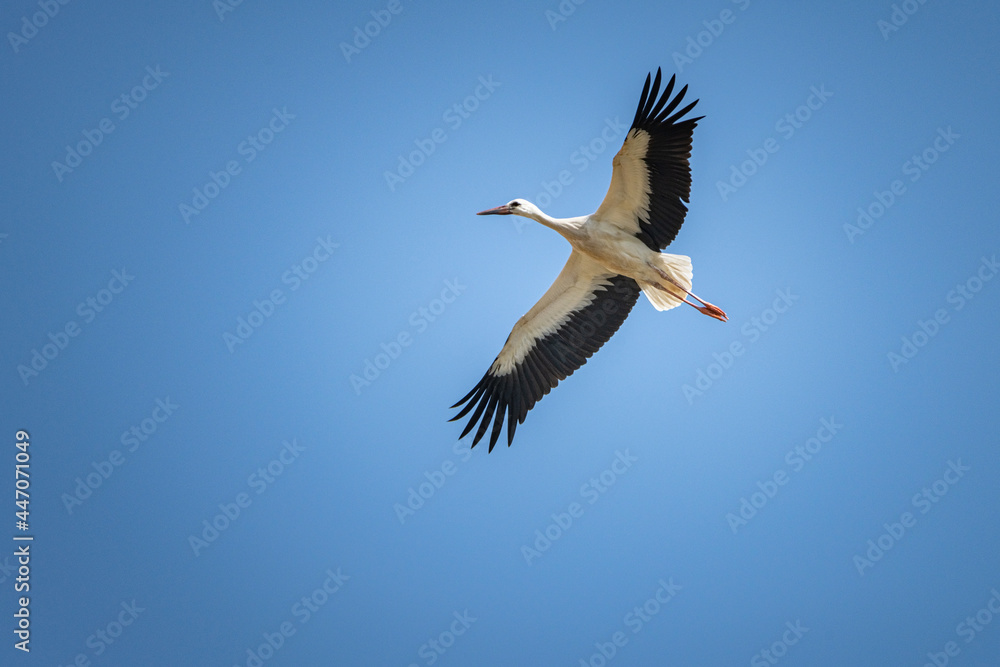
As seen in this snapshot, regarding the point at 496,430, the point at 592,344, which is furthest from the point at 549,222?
the point at 496,430

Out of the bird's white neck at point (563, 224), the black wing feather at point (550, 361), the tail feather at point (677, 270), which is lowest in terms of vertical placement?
the black wing feather at point (550, 361)

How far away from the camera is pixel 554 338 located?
919 cm

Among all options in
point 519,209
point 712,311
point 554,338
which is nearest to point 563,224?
point 519,209

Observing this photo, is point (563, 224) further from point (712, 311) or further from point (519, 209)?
point (712, 311)

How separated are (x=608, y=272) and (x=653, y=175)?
1178mm

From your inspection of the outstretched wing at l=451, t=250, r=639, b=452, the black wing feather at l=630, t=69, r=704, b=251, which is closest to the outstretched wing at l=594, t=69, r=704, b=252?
the black wing feather at l=630, t=69, r=704, b=251

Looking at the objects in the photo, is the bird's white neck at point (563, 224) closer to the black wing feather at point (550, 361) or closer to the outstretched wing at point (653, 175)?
the outstretched wing at point (653, 175)

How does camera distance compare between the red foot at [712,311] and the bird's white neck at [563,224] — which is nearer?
the bird's white neck at [563,224]

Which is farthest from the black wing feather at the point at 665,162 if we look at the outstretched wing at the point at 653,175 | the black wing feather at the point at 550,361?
the black wing feather at the point at 550,361

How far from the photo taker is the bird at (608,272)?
8125 millimetres

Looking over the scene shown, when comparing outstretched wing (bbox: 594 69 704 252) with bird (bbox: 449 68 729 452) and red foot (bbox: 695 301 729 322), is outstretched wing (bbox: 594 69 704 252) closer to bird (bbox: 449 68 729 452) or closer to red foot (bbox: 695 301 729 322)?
bird (bbox: 449 68 729 452)

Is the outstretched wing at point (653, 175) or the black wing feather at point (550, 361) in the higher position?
the outstretched wing at point (653, 175)

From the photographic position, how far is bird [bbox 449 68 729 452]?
26.7 ft

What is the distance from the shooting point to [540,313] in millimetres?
9289
